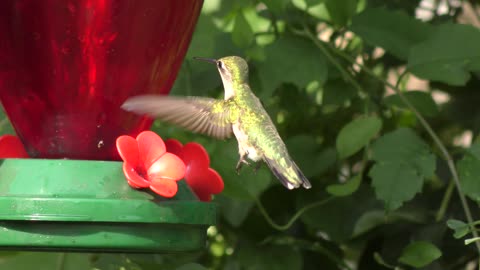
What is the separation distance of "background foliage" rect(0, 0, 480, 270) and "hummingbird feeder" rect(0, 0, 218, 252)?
37 centimetres

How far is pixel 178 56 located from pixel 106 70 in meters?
0.19

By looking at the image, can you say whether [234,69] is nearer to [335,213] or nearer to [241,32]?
[241,32]

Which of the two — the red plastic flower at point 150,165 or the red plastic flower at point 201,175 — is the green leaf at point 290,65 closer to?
the red plastic flower at point 201,175

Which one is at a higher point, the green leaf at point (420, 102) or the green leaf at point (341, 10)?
the green leaf at point (341, 10)

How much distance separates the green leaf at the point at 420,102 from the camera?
2580 mm

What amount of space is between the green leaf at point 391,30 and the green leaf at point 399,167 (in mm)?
254

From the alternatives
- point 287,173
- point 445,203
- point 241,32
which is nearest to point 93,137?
point 287,173

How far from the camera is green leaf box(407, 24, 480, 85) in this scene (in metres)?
2.43

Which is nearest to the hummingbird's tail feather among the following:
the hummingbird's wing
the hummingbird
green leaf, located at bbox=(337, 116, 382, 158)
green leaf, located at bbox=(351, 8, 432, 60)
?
the hummingbird

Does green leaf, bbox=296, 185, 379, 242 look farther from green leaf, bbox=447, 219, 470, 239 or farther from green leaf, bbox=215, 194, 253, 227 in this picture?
green leaf, bbox=447, 219, 470, 239

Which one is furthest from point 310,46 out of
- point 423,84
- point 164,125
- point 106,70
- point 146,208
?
point 423,84

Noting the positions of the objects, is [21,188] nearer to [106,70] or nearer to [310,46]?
[106,70]

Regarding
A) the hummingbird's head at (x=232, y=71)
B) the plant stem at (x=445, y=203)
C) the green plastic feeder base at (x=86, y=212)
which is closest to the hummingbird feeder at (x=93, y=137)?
the green plastic feeder base at (x=86, y=212)

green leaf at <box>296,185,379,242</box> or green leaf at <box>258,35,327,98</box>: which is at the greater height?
green leaf at <box>258,35,327,98</box>
